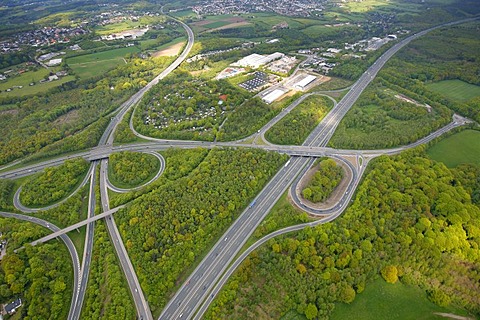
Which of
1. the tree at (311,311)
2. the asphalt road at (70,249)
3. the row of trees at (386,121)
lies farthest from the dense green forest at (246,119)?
the tree at (311,311)

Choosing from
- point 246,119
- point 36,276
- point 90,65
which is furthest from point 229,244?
point 90,65

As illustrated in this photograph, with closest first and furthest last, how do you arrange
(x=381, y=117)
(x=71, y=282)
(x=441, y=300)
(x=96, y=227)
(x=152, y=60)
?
(x=441, y=300) < (x=71, y=282) < (x=96, y=227) < (x=381, y=117) < (x=152, y=60)

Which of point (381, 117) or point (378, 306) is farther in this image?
point (381, 117)

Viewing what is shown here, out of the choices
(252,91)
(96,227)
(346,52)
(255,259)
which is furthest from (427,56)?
(96,227)

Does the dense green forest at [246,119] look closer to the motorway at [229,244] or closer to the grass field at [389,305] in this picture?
the motorway at [229,244]

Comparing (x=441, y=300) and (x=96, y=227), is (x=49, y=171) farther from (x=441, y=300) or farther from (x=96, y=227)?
(x=441, y=300)

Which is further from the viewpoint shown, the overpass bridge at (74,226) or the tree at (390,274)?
the overpass bridge at (74,226)
